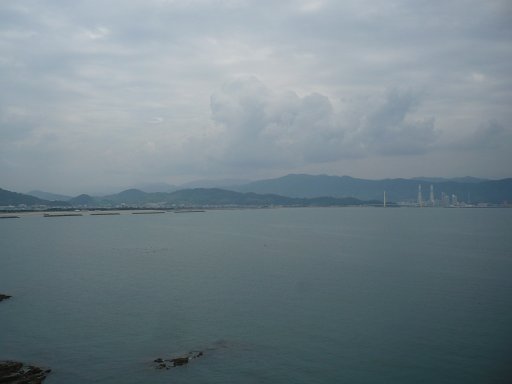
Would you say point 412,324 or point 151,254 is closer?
point 412,324

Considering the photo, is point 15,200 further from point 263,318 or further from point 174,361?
point 174,361

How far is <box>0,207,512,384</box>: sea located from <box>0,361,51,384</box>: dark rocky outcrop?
42cm

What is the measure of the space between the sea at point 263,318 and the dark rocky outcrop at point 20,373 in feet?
1.37

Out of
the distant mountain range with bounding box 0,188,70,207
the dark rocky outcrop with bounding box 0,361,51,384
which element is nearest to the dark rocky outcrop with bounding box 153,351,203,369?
the dark rocky outcrop with bounding box 0,361,51,384

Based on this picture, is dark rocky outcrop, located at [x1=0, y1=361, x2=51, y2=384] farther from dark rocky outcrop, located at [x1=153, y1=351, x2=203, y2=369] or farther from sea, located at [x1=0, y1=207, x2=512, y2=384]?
dark rocky outcrop, located at [x1=153, y1=351, x2=203, y2=369]

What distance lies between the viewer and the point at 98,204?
577ft

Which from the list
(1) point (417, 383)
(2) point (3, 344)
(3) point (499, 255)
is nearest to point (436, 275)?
(3) point (499, 255)

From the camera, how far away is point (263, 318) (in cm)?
1869

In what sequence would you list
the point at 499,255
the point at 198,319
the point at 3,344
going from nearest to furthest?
the point at 3,344 → the point at 198,319 → the point at 499,255

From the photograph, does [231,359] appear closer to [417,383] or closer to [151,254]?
[417,383]

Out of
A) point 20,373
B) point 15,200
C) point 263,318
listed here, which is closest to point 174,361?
point 20,373

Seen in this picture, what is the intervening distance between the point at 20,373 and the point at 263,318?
934cm

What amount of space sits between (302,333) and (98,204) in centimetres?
17195

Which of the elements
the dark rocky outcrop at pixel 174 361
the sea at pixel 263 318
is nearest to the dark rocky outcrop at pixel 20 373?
the sea at pixel 263 318
